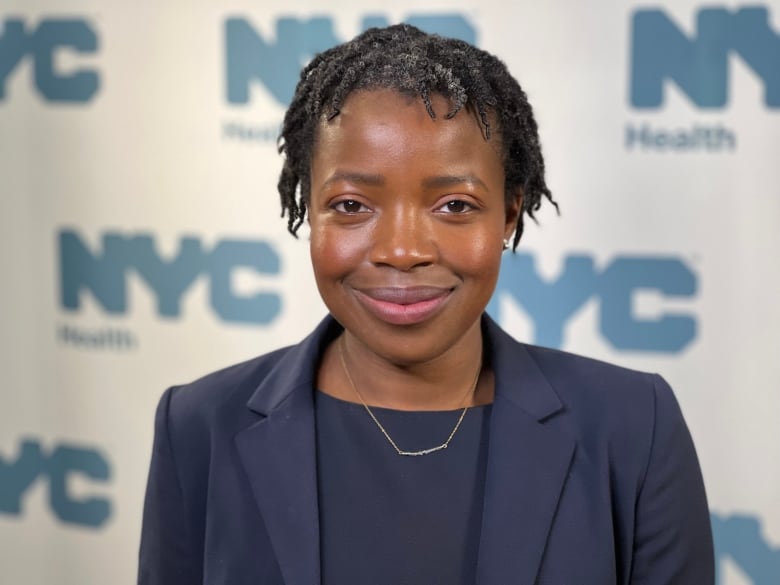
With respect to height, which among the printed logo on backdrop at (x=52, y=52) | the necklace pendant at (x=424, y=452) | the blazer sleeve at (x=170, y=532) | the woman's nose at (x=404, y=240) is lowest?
the blazer sleeve at (x=170, y=532)

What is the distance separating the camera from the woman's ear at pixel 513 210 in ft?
4.36

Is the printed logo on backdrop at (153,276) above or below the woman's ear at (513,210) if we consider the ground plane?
below

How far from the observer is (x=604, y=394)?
4.20 feet

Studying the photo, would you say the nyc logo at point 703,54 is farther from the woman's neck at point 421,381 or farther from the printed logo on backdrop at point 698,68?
the woman's neck at point 421,381

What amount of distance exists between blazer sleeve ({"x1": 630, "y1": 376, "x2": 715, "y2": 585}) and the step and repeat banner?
39.3 inches

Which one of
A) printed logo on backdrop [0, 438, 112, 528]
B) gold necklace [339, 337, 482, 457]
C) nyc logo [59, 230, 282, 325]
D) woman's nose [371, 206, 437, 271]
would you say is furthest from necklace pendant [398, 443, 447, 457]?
printed logo on backdrop [0, 438, 112, 528]

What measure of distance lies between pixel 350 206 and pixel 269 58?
136cm

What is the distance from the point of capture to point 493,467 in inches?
48.2

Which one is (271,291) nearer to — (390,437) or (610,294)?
(610,294)

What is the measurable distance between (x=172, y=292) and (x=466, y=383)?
1464mm

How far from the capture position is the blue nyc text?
223 centimetres

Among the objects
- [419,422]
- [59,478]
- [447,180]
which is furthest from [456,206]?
[59,478]

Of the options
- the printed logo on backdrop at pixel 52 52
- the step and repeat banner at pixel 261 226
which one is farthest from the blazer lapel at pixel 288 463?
the printed logo on backdrop at pixel 52 52

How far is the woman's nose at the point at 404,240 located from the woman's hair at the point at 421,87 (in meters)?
0.12
